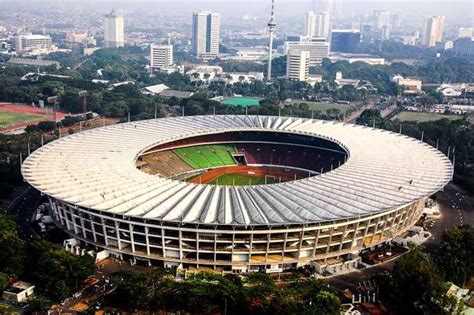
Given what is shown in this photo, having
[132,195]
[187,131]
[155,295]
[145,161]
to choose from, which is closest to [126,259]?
[132,195]

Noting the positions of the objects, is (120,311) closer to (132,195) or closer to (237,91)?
(132,195)

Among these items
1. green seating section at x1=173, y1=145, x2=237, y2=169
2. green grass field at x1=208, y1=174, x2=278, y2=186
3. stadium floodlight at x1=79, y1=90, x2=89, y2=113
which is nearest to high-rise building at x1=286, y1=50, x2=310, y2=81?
stadium floodlight at x1=79, y1=90, x2=89, y2=113

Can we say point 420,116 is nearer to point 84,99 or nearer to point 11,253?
point 84,99

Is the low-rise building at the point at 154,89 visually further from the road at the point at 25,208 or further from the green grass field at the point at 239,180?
the road at the point at 25,208

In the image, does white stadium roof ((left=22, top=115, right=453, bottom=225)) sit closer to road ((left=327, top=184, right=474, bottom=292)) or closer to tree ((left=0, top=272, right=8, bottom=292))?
road ((left=327, top=184, right=474, bottom=292))

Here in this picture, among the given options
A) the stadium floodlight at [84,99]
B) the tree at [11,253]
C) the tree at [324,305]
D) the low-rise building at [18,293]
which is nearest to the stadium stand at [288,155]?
the tree at [324,305]

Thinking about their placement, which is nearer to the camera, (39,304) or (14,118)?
(39,304)

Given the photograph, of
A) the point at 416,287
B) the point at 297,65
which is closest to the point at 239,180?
the point at 416,287
